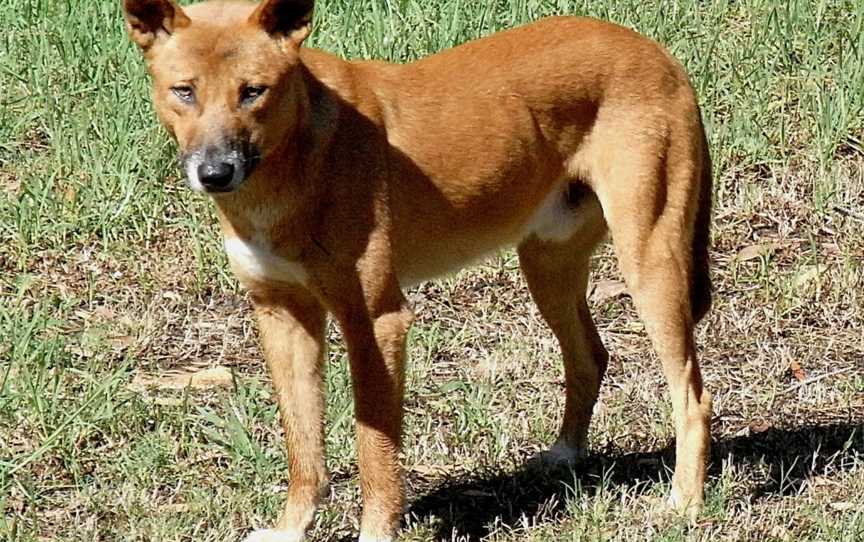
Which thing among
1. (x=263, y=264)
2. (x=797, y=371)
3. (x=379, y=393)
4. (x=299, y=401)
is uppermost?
(x=263, y=264)

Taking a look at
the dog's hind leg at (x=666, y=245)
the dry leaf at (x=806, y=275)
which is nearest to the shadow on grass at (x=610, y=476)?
the dog's hind leg at (x=666, y=245)

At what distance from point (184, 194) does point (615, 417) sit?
90.7 inches

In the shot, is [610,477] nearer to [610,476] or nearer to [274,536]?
[610,476]

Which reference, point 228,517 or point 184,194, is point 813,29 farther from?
point 228,517

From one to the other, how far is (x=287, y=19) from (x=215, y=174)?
0.62 metres

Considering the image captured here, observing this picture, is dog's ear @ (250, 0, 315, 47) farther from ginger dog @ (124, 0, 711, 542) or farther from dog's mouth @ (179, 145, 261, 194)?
dog's mouth @ (179, 145, 261, 194)

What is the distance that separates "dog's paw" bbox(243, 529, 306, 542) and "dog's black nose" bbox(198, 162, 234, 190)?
4.32 ft

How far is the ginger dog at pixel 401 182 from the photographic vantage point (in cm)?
467

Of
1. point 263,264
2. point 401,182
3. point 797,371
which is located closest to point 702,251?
point 797,371

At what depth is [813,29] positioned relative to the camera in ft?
27.4

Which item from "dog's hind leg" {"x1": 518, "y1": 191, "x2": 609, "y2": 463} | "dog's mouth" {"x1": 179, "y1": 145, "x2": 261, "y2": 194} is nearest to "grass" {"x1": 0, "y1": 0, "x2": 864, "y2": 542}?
"dog's hind leg" {"x1": 518, "y1": 191, "x2": 609, "y2": 463}

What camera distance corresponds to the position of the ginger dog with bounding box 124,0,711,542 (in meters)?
4.67

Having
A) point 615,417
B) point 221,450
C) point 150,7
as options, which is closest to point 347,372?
point 221,450

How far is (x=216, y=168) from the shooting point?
4406 mm
